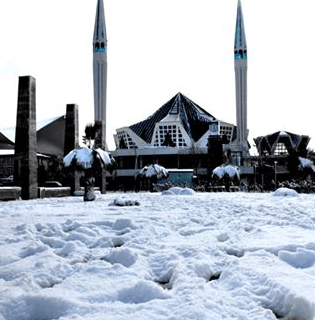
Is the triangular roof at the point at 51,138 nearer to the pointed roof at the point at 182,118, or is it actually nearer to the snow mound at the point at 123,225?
the pointed roof at the point at 182,118

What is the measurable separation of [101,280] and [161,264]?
28.6 inches

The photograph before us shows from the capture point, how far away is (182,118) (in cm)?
8594

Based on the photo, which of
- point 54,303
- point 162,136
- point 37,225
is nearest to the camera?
point 54,303

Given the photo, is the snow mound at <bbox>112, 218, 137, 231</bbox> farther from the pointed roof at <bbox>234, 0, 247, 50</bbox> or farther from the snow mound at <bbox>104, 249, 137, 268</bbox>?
the pointed roof at <bbox>234, 0, 247, 50</bbox>

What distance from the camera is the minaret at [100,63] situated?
88.6m

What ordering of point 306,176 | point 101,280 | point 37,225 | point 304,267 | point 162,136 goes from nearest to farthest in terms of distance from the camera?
point 101,280 < point 304,267 < point 37,225 < point 306,176 < point 162,136

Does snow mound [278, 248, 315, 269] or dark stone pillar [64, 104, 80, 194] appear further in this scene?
dark stone pillar [64, 104, 80, 194]

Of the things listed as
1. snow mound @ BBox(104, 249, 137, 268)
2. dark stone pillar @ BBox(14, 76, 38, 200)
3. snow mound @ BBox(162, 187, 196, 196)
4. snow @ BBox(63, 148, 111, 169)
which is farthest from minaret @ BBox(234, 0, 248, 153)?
snow mound @ BBox(104, 249, 137, 268)

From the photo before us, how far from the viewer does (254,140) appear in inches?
3285

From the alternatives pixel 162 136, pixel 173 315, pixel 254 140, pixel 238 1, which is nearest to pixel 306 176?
pixel 254 140

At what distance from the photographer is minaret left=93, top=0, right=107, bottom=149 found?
8862 centimetres

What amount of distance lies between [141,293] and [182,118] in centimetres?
8387

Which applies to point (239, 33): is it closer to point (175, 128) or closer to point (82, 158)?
point (175, 128)

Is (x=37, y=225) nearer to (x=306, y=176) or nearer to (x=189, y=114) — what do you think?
(x=306, y=176)
